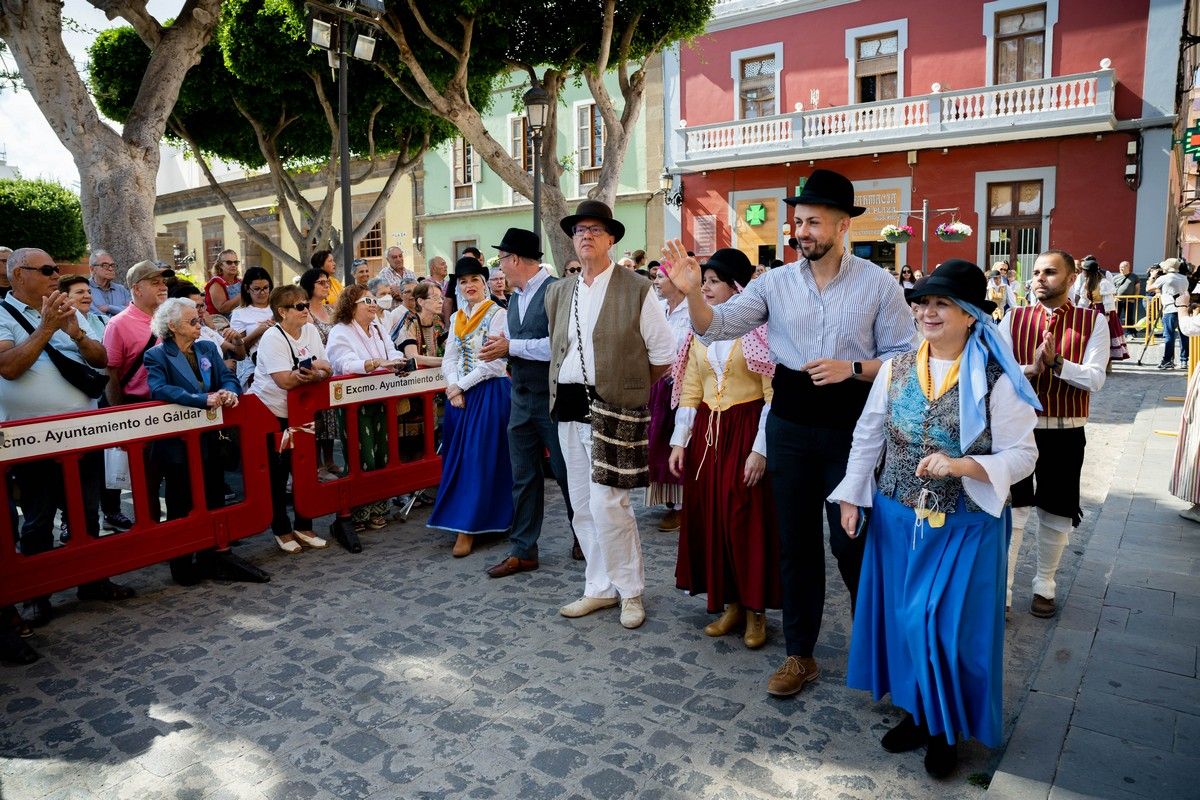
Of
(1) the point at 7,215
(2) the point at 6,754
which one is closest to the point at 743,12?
(2) the point at 6,754

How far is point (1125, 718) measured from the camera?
10.4 feet

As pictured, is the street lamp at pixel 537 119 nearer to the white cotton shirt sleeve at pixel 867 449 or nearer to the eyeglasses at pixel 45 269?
the eyeglasses at pixel 45 269

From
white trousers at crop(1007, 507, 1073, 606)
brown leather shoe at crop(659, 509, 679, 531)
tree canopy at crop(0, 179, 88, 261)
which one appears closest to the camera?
white trousers at crop(1007, 507, 1073, 606)

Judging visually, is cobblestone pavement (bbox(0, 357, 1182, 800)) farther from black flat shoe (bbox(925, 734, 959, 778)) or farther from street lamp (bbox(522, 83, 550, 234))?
street lamp (bbox(522, 83, 550, 234))

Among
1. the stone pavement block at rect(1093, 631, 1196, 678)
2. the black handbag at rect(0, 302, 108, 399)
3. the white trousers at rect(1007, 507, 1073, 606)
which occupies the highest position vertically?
the black handbag at rect(0, 302, 108, 399)

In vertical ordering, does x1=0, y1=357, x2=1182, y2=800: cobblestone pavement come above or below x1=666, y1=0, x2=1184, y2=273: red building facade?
below

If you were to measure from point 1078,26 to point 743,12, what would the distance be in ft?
26.8

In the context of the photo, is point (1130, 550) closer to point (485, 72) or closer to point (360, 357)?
point (360, 357)

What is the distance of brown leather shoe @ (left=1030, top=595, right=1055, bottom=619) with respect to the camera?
4254mm

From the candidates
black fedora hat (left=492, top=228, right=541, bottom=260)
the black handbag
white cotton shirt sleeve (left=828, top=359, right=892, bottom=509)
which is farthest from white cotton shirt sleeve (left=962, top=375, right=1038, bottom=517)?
the black handbag

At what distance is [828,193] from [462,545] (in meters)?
3.39

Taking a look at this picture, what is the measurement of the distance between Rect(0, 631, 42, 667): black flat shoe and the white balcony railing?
2024 centimetres

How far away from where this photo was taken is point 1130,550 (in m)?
5.07

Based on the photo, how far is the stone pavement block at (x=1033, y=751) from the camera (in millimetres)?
2754
